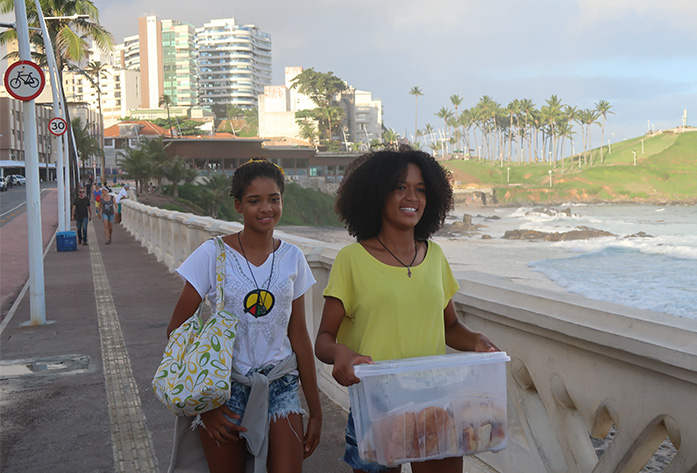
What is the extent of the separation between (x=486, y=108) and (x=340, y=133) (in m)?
61.8

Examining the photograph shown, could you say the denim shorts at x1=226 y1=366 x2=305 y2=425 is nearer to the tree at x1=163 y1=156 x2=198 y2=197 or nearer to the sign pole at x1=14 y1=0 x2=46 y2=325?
the sign pole at x1=14 y1=0 x2=46 y2=325

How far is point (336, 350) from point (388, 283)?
10.2 inches

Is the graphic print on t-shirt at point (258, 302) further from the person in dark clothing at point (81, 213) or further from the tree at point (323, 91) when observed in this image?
the tree at point (323, 91)

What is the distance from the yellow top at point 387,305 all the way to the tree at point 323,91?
120 metres

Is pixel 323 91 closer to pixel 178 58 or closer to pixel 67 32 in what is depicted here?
pixel 178 58

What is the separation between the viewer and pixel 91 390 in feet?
17.8

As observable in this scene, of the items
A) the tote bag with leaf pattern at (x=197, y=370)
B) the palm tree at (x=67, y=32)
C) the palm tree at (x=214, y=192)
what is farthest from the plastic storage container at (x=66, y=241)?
the palm tree at (x=214, y=192)

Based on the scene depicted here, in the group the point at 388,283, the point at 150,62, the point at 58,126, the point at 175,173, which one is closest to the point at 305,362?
the point at 388,283

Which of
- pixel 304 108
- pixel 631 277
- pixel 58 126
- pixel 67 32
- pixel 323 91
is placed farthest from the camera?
pixel 304 108

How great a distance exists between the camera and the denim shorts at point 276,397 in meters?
2.33

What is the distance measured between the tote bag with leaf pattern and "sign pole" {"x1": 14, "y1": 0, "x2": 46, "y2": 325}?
6.65 metres

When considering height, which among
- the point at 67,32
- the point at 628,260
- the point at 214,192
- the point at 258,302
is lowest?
the point at 628,260

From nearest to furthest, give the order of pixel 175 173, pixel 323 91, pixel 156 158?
pixel 175 173 → pixel 156 158 → pixel 323 91

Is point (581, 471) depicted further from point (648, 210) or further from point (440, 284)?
point (648, 210)
